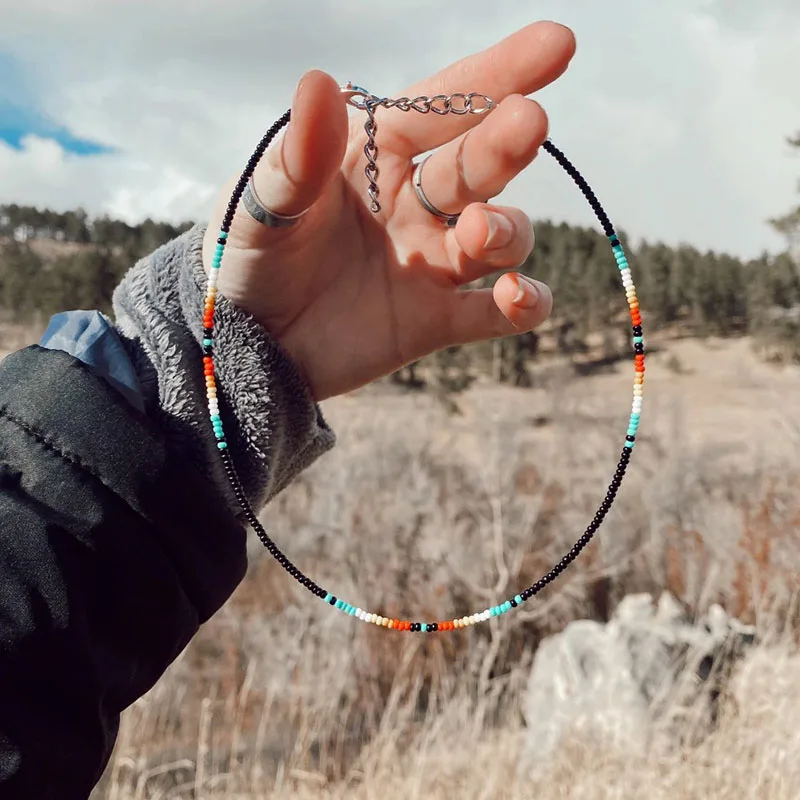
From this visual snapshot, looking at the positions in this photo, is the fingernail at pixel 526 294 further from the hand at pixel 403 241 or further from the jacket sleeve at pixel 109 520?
the jacket sleeve at pixel 109 520

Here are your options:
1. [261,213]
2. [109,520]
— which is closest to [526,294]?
[261,213]

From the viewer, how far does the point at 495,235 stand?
3.16 feet

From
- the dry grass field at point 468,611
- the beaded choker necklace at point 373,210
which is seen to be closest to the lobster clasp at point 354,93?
the beaded choker necklace at point 373,210

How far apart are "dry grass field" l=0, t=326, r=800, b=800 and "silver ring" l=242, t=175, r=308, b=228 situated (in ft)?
5.61

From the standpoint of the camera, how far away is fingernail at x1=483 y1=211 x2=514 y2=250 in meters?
0.96

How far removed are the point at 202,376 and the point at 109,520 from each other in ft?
0.85

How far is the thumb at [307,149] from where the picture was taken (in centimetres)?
86

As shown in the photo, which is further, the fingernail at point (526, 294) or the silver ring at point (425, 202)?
the silver ring at point (425, 202)

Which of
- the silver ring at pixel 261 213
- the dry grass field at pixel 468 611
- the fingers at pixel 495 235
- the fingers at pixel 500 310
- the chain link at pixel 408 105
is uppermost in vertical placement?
the chain link at pixel 408 105

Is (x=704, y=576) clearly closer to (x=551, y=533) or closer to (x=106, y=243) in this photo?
(x=551, y=533)

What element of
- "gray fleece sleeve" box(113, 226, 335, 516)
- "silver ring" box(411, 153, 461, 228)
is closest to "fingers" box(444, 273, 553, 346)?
"silver ring" box(411, 153, 461, 228)

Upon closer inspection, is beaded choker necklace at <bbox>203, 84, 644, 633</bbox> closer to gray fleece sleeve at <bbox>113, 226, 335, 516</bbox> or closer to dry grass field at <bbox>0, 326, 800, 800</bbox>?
gray fleece sleeve at <bbox>113, 226, 335, 516</bbox>

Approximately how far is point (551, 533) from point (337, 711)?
5.52 ft

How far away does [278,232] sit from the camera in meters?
1.05
